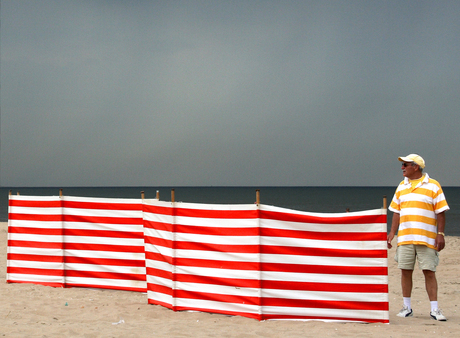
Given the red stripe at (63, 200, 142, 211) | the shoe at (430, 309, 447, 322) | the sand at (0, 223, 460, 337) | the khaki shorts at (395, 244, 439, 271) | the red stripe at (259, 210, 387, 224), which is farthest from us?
the red stripe at (63, 200, 142, 211)

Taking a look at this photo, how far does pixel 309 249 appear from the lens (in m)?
6.00

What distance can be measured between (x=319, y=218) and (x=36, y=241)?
5153mm

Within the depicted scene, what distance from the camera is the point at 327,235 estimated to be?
595cm

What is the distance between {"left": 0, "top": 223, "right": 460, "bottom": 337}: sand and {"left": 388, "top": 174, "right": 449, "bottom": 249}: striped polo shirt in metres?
1.04

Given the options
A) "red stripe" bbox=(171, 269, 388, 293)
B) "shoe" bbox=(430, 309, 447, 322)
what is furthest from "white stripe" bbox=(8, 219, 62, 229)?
"shoe" bbox=(430, 309, 447, 322)

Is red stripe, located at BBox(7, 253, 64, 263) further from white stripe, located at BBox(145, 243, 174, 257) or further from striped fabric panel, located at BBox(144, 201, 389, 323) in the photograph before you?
striped fabric panel, located at BBox(144, 201, 389, 323)

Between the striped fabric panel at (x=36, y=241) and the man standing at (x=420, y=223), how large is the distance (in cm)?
546

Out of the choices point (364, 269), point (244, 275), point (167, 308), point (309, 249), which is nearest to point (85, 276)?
point (167, 308)

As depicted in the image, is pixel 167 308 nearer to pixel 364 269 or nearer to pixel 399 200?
pixel 364 269

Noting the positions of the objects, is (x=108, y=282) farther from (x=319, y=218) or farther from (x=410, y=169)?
(x=410, y=169)

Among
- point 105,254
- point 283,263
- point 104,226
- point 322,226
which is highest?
point 322,226

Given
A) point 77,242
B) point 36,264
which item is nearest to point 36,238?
point 36,264

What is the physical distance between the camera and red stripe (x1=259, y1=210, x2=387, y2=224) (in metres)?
5.82


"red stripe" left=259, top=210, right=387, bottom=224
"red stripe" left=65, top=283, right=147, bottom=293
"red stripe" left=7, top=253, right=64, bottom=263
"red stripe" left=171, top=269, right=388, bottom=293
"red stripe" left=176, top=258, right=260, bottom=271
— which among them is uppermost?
"red stripe" left=259, top=210, right=387, bottom=224
